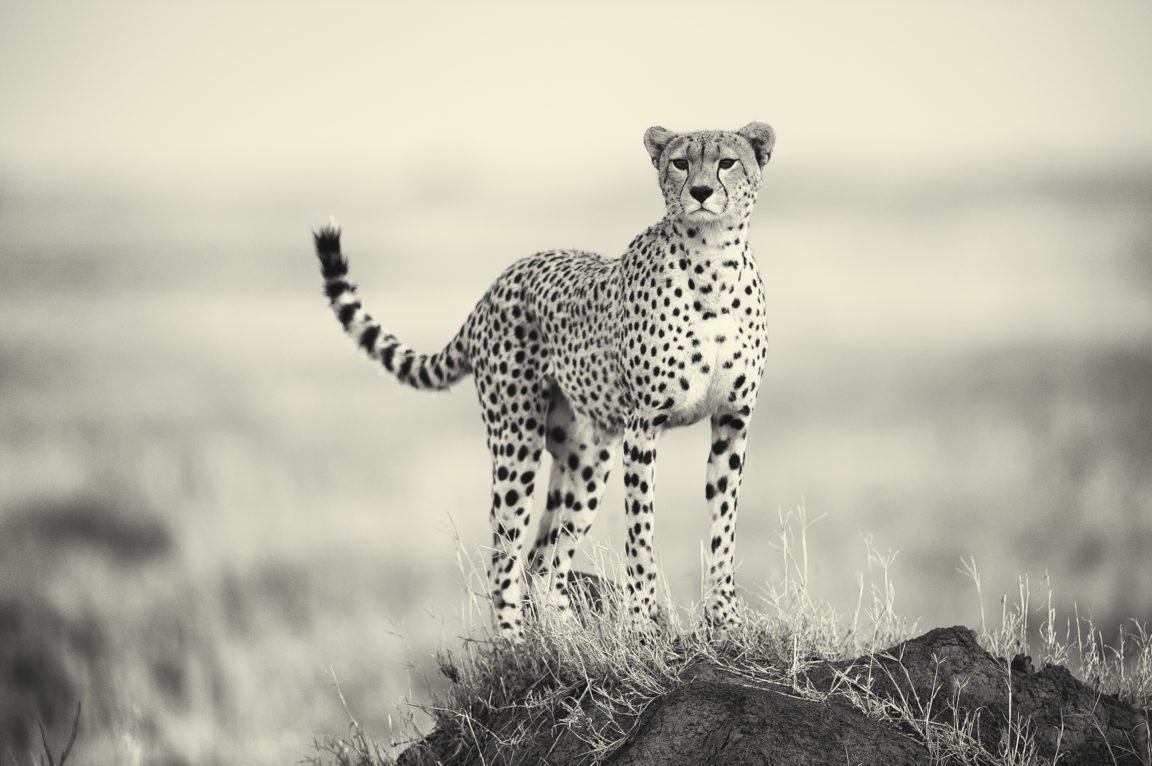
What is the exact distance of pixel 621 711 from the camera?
4.93 metres

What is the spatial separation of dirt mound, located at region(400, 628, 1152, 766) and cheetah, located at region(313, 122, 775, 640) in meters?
0.59

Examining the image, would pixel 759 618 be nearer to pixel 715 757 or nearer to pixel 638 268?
pixel 715 757

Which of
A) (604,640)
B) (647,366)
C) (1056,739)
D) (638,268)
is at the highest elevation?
(638,268)

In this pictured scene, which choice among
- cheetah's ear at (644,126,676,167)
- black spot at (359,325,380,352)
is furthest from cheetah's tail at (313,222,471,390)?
cheetah's ear at (644,126,676,167)

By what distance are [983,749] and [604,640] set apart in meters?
1.41

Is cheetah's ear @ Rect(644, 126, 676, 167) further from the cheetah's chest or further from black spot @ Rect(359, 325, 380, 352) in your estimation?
black spot @ Rect(359, 325, 380, 352)

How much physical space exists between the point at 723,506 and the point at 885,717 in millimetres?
1113

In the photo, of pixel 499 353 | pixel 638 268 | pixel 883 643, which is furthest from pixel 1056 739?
pixel 499 353

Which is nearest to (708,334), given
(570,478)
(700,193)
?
(700,193)

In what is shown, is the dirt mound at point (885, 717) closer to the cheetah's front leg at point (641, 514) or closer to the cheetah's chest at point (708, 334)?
the cheetah's front leg at point (641, 514)

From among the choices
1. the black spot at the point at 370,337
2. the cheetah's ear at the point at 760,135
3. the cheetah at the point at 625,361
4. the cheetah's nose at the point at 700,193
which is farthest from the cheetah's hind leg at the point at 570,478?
the cheetah's ear at the point at 760,135

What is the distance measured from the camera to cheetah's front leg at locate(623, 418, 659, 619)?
5457 mm

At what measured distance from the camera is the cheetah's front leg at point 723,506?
545cm

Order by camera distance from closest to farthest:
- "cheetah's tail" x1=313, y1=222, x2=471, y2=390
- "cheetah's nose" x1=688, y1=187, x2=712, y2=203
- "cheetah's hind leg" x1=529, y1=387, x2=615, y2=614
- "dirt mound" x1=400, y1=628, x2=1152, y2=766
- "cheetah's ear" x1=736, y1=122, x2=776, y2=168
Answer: "dirt mound" x1=400, y1=628, x2=1152, y2=766
"cheetah's nose" x1=688, y1=187, x2=712, y2=203
"cheetah's ear" x1=736, y1=122, x2=776, y2=168
"cheetah's hind leg" x1=529, y1=387, x2=615, y2=614
"cheetah's tail" x1=313, y1=222, x2=471, y2=390
